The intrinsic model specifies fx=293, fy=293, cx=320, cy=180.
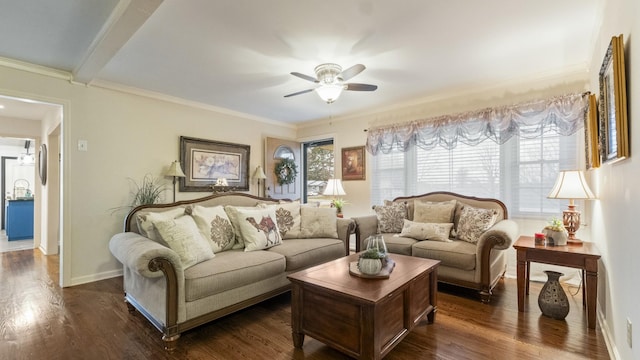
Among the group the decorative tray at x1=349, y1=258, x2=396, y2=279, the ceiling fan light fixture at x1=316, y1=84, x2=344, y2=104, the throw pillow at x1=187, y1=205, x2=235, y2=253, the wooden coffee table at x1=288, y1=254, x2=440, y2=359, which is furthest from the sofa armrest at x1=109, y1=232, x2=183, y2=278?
the ceiling fan light fixture at x1=316, y1=84, x2=344, y2=104

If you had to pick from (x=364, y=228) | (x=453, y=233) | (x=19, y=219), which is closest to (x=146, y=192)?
(x=364, y=228)

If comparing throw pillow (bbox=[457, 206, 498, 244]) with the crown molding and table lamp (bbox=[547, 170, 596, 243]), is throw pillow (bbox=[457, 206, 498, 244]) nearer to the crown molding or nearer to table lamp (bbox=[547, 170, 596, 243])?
table lamp (bbox=[547, 170, 596, 243])

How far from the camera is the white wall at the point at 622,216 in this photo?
1.39m

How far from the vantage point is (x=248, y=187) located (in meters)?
5.18

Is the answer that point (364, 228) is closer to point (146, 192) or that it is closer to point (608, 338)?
point (608, 338)

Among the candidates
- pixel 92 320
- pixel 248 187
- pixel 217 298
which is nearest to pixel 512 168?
pixel 217 298

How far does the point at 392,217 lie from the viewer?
3922 millimetres

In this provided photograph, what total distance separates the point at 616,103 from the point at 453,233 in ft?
7.06

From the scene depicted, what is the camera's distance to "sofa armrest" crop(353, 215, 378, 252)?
381cm

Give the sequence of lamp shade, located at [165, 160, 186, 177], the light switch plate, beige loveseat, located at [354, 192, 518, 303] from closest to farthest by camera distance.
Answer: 1. beige loveseat, located at [354, 192, 518, 303]
2. the light switch plate
3. lamp shade, located at [165, 160, 186, 177]

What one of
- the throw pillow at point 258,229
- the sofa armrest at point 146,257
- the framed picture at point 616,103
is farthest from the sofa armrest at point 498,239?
the sofa armrest at point 146,257

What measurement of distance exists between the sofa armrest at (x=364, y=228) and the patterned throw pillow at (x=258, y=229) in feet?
3.69

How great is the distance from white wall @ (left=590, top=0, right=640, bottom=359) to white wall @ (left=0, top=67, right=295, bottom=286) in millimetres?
4588

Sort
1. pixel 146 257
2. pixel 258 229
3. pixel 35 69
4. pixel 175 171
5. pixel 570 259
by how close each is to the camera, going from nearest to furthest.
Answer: pixel 146 257, pixel 570 259, pixel 258 229, pixel 35 69, pixel 175 171
